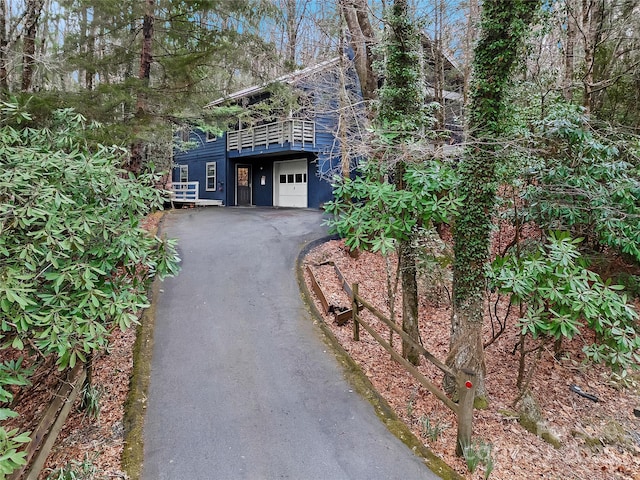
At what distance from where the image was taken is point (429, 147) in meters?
4.88

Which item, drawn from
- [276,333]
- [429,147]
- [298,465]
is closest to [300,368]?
[276,333]

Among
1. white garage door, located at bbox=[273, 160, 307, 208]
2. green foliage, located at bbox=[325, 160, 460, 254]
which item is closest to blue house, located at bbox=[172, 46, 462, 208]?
white garage door, located at bbox=[273, 160, 307, 208]

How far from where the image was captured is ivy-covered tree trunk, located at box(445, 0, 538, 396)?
436 cm

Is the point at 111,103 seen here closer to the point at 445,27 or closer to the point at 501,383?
the point at 501,383

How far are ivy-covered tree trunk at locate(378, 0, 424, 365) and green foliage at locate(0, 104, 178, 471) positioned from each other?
3.74 m

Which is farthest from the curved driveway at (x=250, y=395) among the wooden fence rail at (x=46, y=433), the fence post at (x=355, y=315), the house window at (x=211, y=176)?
the house window at (x=211, y=176)

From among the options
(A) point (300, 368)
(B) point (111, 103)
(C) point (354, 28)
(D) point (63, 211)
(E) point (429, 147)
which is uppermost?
(C) point (354, 28)

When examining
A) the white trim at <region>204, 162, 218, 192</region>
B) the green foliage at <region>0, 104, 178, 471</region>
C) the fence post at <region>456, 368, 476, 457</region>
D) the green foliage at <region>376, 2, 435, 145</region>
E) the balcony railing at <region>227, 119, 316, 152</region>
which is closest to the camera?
the green foliage at <region>0, 104, 178, 471</region>

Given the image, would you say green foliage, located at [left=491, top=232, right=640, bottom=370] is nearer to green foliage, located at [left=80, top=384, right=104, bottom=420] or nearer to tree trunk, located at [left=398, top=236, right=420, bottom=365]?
tree trunk, located at [left=398, top=236, right=420, bottom=365]

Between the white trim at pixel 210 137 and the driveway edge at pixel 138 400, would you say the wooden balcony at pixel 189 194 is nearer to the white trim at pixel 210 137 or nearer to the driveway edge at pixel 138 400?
the white trim at pixel 210 137

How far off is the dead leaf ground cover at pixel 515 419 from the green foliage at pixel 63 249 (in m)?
3.67

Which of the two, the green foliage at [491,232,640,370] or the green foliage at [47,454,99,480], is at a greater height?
the green foliage at [491,232,640,370]

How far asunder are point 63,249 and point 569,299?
4.85m

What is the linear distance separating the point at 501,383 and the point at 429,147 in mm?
3956
